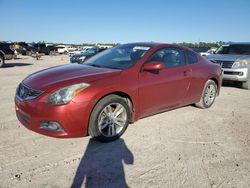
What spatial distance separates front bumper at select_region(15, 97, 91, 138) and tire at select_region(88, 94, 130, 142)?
5.2 inches

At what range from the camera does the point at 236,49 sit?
9.76 metres

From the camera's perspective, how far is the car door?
4.12 metres

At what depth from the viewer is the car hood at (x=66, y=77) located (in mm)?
3473

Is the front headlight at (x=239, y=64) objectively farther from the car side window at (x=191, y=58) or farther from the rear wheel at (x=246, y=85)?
the car side window at (x=191, y=58)

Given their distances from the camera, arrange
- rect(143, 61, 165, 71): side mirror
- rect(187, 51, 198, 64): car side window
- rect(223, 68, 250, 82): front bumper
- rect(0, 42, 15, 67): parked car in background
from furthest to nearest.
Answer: rect(0, 42, 15, 67): parked car in background → rect(223, 68, 250, 82): front bumper → rect(187, 51, 198, 64): car side window → rect(143, 61, 165, 71): side mirror

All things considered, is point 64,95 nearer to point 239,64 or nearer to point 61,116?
point 61,116

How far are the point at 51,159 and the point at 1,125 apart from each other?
69.1 inches

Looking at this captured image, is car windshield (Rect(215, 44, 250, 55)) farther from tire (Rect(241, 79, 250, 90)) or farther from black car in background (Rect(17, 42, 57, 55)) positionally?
black car in background (Rect(17, 42, 57, 55))

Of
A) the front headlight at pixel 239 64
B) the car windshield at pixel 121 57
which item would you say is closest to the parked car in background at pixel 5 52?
the car windshield at pixel 121 57

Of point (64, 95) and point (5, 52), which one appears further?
point (5, 52)

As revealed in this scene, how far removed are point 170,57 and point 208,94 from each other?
5.58 feet

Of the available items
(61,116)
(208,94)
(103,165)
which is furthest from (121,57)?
(208,94)

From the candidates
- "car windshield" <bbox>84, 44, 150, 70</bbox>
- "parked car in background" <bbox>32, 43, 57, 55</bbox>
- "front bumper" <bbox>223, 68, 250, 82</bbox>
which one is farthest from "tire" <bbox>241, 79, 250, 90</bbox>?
"parked car in background" <bbox>32, 43, 57, 55</bbox>

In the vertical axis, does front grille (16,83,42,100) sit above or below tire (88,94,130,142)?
above
